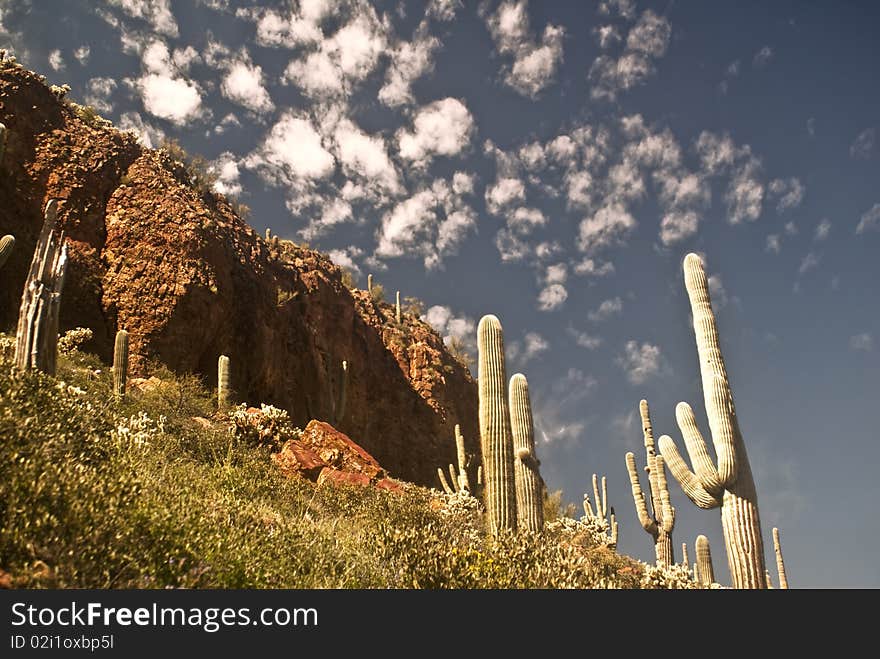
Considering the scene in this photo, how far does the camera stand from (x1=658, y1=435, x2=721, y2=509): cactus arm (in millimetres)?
11703

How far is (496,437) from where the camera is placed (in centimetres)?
962

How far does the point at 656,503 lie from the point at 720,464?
555cm

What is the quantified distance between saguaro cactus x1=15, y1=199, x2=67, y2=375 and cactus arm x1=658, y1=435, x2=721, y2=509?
12.5 meters

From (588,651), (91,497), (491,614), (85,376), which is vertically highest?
(85,376)

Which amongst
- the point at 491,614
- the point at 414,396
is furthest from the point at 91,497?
the point at 414,396

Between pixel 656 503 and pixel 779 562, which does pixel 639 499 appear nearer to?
pixel 656 503

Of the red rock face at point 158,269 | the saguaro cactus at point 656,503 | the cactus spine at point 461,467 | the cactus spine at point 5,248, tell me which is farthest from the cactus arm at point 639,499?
the cactus spine at point 5,248

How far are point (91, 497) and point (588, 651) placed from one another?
12.2ft

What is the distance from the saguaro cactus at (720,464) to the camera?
10.7 m

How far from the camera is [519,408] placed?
40.9 feet

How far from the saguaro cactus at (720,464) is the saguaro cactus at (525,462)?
3.38m

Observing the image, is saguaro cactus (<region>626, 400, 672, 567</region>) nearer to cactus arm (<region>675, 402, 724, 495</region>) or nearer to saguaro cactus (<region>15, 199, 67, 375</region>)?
cactus arm (<region>675, 402, 724, 495</region>)

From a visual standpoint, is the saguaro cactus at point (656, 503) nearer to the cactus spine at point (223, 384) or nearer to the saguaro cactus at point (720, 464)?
the saguaro cactus at point (720, 464)

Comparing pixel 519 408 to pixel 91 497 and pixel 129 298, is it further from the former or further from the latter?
pixel 129 298
